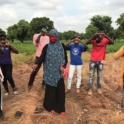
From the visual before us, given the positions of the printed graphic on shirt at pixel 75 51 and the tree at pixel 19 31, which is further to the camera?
the tree at pixel 19 31

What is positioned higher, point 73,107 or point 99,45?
point 99,45

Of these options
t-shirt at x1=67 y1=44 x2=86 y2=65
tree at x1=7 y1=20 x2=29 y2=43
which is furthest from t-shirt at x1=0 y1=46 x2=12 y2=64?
tree at x1=7 y1=20 x2=29 y2=43

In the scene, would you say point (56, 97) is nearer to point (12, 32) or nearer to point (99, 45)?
point (99, 45)

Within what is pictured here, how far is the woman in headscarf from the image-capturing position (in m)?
4.90

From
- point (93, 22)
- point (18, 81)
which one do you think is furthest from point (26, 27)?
point (18, 81)

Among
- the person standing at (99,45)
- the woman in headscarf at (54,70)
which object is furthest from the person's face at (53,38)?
the person standing at (99,45)

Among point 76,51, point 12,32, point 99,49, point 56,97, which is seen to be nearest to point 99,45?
point 99,49

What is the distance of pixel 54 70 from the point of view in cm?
496

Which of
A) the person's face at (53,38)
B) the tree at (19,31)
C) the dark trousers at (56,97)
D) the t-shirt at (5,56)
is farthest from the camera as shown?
the tree at (19,31)

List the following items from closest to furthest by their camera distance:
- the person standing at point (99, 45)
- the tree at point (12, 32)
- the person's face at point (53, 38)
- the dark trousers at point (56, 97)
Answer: the person's face at point (53, 38) < the dark trousers at point (56, 97) < the person standing at point (99, 45) < the tree at point (12, 32)

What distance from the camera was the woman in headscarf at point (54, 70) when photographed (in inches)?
193

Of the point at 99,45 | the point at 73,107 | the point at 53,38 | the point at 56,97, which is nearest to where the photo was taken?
the point at 53,38

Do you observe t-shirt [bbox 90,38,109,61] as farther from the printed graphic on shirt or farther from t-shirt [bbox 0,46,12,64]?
t-shirt [bbox 0,46,12,64]

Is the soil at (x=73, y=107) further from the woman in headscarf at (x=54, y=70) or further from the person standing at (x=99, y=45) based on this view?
the person standing at (x=99, y=45)
